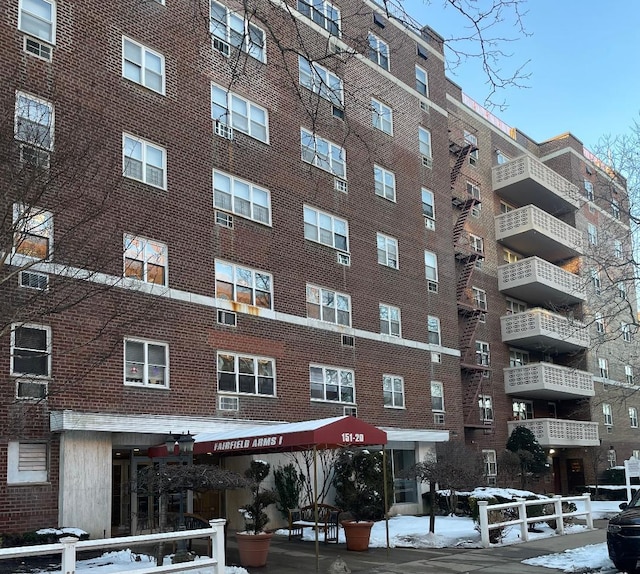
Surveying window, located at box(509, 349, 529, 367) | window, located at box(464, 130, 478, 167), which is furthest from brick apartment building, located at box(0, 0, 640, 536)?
window, located at box(509, 349, 529, 367)

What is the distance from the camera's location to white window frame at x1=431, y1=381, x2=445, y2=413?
2852 centimetres

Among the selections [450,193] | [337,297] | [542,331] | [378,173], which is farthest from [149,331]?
[542,331]

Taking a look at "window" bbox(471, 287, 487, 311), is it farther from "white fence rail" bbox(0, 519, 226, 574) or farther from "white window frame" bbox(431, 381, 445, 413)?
"white fence rail" bbox(0, 519, 226, 574)

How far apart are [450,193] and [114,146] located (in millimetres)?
17455

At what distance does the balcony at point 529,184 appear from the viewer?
37.4 m

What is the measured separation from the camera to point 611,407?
42250 mm

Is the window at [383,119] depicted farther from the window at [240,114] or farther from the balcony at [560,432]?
the balcony at [560,432]

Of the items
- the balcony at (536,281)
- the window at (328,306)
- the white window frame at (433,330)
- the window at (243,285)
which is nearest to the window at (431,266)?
the white window frame at (433,330)

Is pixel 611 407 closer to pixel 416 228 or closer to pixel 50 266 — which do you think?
pixel 416 228

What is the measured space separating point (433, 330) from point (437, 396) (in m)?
2.58

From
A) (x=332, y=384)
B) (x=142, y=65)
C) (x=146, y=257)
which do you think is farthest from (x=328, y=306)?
(x=142, y=65)

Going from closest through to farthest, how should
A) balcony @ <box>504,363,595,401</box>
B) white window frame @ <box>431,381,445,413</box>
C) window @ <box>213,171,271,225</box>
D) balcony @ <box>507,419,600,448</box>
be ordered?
window @ <box>213,171,271,225</box> → white window frame @ <box>431,381,445,413</box> → balcony @ <box>507,419,600,448</box> → balcony @ <box>504,363,595,401</box>

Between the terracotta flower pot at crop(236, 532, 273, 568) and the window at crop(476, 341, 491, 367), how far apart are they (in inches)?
855

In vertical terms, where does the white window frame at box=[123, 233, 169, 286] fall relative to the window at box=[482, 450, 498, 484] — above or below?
above
